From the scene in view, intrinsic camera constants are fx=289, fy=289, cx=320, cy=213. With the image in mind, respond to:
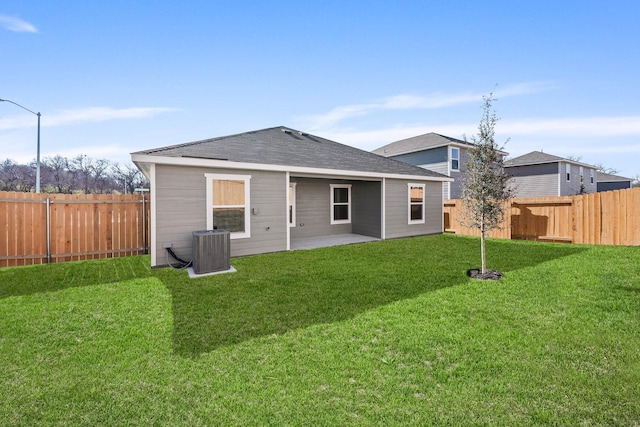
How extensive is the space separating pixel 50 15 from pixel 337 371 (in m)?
14.7

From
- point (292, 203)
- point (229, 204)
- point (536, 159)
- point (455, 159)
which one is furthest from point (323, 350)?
point (536, 159)

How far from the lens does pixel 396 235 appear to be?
39.8ft

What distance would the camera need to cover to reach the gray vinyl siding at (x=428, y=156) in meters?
19.5

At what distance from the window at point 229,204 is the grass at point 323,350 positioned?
236cm

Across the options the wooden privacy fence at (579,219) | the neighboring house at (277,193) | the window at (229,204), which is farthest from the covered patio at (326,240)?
the wooden privacy fence at (579,219)

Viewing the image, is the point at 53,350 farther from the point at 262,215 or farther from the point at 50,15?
the point at 50,15

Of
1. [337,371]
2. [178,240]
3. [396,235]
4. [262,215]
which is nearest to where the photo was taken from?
[337,371]

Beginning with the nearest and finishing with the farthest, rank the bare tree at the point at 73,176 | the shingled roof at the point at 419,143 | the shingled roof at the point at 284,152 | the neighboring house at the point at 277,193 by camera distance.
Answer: the neighboring house at the point at 277,193 → the shingled roof at the point at 284,152 → the shingled roof at the point at 419,143 → the bare tree at the point at 73,176

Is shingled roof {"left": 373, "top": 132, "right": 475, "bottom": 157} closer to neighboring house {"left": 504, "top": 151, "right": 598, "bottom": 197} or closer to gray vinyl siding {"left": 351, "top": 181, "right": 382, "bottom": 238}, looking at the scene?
neighboring house {"left": 504, "top": 151, "right": 598, "bottom": 197}

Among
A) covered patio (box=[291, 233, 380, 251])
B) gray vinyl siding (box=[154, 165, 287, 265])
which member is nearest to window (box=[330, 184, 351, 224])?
covered patio (box=[291, 233, 380, 251])

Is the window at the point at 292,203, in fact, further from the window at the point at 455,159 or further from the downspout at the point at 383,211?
the window at the point at 455,159

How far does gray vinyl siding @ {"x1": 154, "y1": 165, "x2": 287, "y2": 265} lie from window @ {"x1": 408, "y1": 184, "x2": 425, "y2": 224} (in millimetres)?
6276

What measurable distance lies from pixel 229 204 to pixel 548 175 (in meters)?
26.4

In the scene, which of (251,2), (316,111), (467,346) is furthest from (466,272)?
(316,111)
